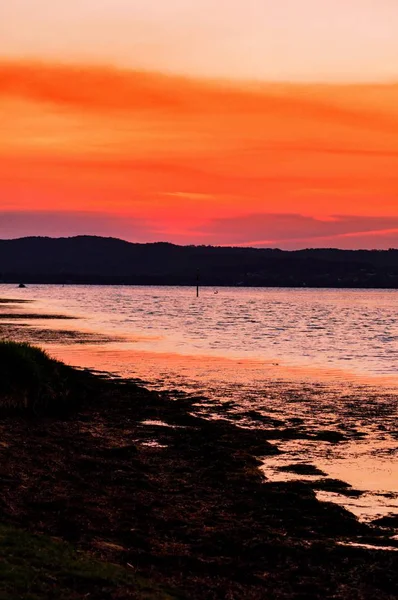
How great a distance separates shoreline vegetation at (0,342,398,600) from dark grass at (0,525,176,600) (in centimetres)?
2

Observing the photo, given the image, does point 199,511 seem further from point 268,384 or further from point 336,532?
point 268,384

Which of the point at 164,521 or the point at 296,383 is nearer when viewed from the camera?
the point at 164,521

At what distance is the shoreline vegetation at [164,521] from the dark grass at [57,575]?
0.02m

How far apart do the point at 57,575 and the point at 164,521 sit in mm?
4106

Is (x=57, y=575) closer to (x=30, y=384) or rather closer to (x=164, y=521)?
(x=164, y=521)

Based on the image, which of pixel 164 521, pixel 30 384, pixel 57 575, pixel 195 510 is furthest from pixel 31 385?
pixel 57 575

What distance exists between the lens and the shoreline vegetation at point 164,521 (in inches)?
430

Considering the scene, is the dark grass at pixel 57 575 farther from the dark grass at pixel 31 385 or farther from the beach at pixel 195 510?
the dark grass at pixel 31 385

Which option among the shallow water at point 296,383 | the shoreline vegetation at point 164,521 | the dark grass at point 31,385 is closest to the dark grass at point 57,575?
the shoreline vegetation at point 164,521

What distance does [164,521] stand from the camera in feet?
46.9

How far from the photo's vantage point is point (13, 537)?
11.6 m

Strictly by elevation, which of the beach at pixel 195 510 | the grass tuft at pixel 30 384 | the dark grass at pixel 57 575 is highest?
the grass tuft at pixel 30 384

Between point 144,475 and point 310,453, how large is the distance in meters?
5.15

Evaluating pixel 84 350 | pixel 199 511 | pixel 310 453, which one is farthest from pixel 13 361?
pixel 84 350
